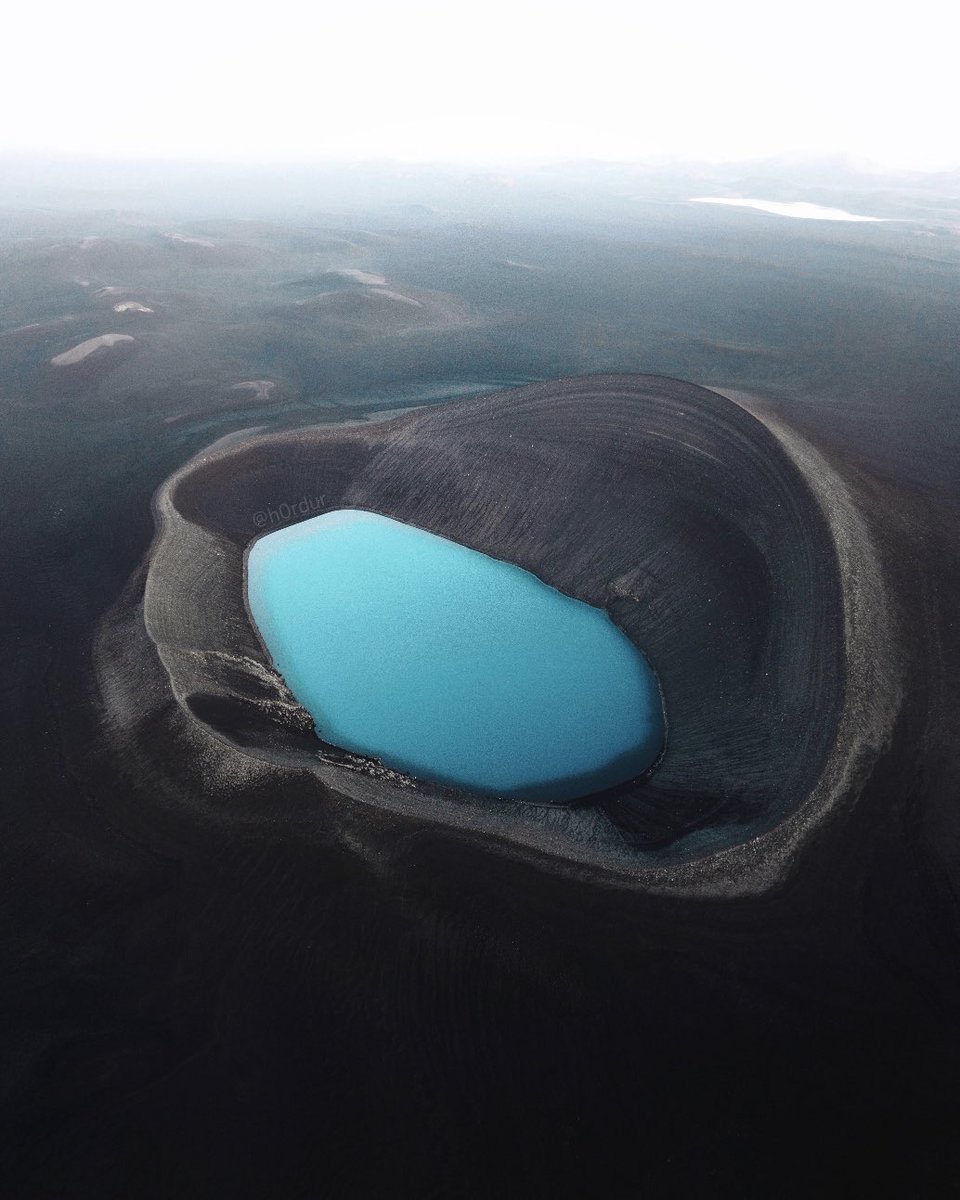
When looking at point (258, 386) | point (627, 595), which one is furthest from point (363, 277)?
point (627, 595)

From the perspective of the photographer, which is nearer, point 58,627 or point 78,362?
point 58,627

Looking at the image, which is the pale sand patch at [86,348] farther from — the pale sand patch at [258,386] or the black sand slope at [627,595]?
the black sand slope at [627,595]

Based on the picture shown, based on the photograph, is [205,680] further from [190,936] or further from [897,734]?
[897,734]

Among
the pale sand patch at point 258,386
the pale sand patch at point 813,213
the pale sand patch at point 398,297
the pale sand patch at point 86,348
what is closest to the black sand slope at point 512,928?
the pale sand patch at point 258,386

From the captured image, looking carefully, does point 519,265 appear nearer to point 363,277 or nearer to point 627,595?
point 363,277

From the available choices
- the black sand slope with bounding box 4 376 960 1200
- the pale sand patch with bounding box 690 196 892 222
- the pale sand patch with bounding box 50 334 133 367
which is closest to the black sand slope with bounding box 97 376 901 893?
the black sand slope with bounding box 4 376 960 1200

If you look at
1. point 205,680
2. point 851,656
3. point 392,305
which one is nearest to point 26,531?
point 205,680
